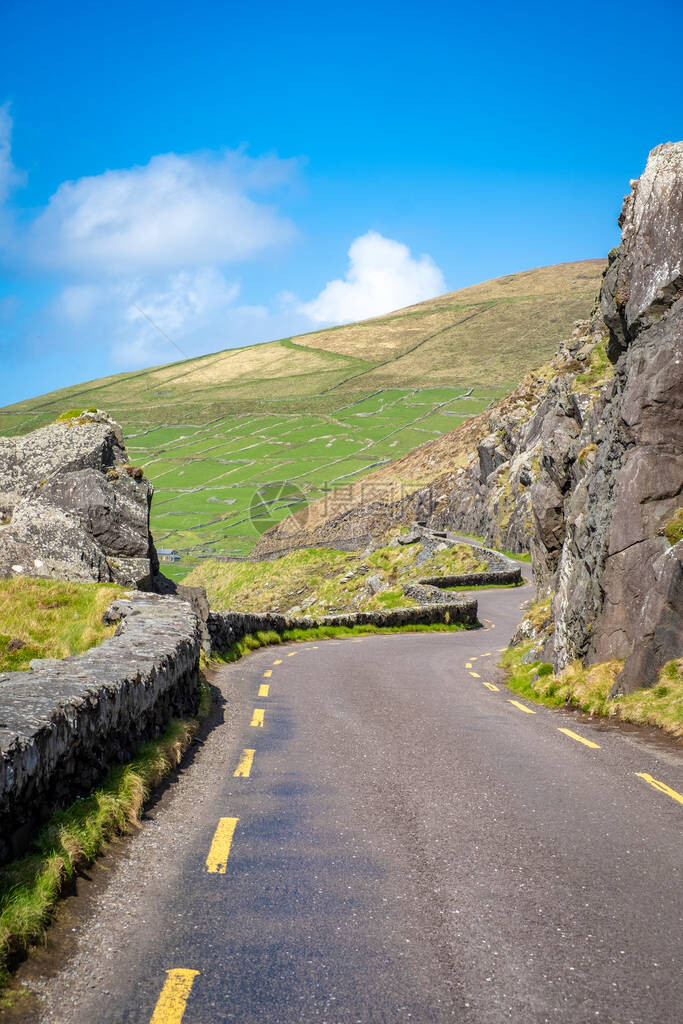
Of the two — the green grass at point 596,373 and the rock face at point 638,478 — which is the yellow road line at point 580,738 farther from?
the green grass at point 596,373

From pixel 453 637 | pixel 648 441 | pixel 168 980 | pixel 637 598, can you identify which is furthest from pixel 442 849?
pixel 453 637

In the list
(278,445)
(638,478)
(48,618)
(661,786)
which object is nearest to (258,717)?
(48,618)

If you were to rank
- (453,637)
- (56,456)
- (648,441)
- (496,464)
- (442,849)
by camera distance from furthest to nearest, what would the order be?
(496,464), (453,637), (56,456), (648,441), (442,849)

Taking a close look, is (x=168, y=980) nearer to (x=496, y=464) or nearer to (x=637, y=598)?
(x=637, y=598)

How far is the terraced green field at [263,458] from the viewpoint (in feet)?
348

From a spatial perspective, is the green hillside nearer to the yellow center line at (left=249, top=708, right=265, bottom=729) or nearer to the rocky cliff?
the rocky cliff

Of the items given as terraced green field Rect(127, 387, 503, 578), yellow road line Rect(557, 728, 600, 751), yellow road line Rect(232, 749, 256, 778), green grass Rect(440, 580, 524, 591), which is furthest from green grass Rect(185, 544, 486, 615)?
yellow road line Rect(232, 749, 256, 778)

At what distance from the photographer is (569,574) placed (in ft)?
59.7

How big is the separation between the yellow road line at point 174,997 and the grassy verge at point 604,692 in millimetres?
8921

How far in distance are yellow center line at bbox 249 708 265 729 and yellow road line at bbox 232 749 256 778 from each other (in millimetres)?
1775

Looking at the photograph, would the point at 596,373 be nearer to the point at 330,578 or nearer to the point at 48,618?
the point at 48,618

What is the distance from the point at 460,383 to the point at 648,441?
563ft

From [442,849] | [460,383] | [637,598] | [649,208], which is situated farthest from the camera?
[460,383]

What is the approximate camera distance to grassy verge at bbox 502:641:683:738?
472 inches
